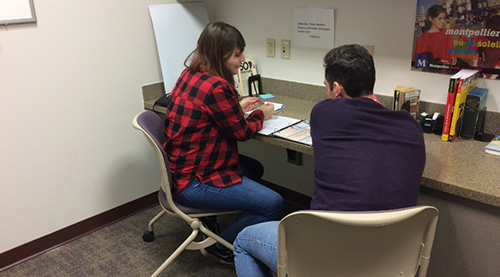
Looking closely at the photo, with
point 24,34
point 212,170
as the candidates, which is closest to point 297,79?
point 212,170

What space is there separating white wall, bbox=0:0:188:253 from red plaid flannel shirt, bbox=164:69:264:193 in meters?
0.63

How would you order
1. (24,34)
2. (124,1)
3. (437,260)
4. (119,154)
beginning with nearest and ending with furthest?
(437,260)
(24,34)
(124,1)
(119,154)

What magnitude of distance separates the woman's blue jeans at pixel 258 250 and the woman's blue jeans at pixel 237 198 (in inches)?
11.0

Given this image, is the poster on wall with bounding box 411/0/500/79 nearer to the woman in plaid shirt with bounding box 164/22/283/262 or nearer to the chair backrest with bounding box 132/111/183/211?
the woman in plaid shirt with bounding box 164/22/283/262

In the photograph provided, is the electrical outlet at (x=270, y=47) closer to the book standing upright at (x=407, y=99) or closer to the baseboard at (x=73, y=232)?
the book standing upright at (x=407, y=99)

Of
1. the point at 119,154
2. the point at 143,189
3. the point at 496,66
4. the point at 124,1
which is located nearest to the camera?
the point at 496,66

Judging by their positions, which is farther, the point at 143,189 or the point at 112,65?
the point at 143,189

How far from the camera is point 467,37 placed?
Answer: 1.67 metres

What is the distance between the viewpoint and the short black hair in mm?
1309

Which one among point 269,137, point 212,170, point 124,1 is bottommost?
point 212,170

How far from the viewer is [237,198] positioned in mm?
1728

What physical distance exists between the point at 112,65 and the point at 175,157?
30.8 inches

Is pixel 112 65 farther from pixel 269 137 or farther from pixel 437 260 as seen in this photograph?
pixel 437 260

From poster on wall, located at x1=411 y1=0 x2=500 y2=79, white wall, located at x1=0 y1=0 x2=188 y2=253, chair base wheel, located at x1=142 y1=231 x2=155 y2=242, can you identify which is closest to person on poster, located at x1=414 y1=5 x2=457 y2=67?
poster on wall, located at x1=411 y1=0 x2=500 y2=79
